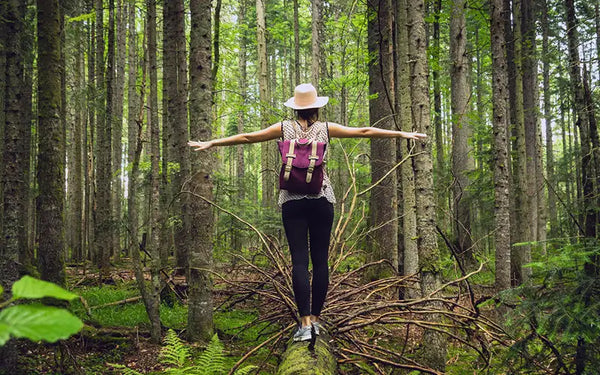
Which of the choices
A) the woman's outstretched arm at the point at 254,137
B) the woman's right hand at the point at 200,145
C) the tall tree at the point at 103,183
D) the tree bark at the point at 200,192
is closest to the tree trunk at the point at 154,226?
the tree bark at the point at 200,192

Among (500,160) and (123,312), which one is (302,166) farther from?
(123,312)

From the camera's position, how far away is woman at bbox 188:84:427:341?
12.7 ft

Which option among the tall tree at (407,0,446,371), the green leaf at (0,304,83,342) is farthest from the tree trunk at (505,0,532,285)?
the green leaf at (0,304,83,342)

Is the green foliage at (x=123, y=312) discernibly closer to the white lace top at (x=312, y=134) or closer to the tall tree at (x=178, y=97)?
the tall tree at (x=178, y=97)

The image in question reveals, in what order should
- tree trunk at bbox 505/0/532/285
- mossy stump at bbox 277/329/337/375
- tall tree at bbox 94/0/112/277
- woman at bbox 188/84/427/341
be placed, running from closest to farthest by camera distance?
mossy stump at bbox 277/329/337/375, woman at bbox 188/84/427/341, tree trunk at bbox 505/0/532/285, tall tree at bbox 94/0/112/277

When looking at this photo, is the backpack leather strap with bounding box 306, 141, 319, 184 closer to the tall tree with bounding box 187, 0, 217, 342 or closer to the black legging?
the black legging

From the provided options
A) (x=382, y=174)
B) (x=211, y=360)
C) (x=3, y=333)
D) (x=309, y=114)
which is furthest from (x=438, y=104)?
(x=3, y=333)

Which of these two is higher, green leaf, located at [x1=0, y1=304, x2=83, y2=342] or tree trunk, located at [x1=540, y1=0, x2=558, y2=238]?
tree trunk, located at [x1=540, y1=0, x2=558, y2=238]

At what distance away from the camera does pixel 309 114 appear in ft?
13.6

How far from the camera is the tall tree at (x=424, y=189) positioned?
15.4 feet

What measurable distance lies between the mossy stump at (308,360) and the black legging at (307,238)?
1.62 ft

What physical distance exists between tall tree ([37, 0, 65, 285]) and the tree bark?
5.29 ft

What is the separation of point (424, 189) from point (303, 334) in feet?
7.52

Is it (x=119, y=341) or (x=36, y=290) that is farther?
(x=119, y=341)
